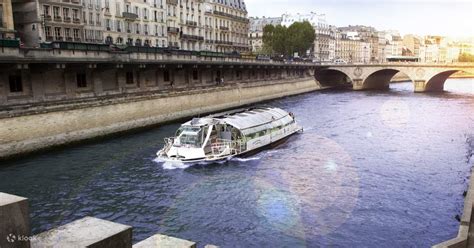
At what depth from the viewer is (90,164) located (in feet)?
88.3

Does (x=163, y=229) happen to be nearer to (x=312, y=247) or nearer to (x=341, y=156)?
(x=312, y=247)

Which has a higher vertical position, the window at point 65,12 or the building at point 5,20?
the window at point 65,12

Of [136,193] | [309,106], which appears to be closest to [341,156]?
[136,193]

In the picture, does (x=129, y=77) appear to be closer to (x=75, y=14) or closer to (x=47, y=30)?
(x=47, y=30)

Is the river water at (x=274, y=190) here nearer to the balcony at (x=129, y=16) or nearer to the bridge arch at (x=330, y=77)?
the balcony at (x=129, y=16)

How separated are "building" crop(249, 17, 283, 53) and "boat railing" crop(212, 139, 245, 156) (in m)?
124

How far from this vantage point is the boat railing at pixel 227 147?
28766mm

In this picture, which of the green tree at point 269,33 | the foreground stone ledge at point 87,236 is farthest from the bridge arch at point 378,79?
the foreground stone ledge at point 87,236

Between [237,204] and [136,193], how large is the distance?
5.32m

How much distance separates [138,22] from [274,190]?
54163 millimetres

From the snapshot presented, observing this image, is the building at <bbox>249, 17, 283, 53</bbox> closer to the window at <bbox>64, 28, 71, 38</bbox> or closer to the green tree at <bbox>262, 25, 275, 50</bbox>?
the green tree at <bbox>262, 25, 275, 50</bbox>

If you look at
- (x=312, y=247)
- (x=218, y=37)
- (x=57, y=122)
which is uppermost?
(x=218, y=37)

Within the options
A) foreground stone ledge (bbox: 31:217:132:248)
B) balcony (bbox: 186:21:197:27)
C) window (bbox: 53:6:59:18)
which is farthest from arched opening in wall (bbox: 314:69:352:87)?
foreground stone ledge (bbox: 31:217:132:248)

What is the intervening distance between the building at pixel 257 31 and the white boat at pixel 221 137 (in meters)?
120
